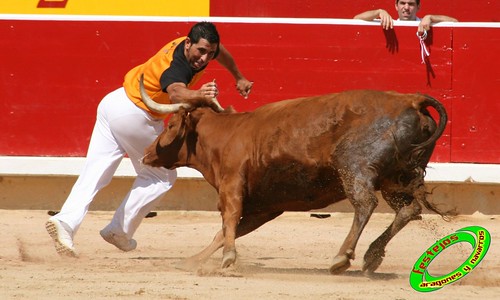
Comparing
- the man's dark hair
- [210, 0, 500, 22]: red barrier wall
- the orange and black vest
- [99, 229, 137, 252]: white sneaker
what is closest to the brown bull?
the orange and black vest

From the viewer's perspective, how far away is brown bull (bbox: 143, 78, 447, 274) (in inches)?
229

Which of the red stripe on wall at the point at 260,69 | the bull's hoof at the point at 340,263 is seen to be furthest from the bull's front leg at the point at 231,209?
the red stripe on wall at the point at 260,69

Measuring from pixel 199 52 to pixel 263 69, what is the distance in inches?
118

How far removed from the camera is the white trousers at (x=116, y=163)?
6688 millimetres

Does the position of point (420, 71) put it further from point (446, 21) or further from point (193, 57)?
point (193, 57)

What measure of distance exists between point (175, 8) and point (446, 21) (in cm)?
230

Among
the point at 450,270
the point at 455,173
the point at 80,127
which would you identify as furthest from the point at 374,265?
the point at 80,127

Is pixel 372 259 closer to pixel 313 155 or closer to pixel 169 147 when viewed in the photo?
pixel 313 155

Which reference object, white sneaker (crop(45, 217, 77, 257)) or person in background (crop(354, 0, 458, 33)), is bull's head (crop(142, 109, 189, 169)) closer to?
white sneaker (crop(45, 217, 77, 257))

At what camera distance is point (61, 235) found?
658 centimetres

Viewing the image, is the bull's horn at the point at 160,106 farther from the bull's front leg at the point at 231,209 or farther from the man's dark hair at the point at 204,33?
the bull's front leg at the point at 231,209

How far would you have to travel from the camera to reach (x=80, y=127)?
9.40 m

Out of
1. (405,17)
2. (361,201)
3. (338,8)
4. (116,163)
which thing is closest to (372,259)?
(361,201)

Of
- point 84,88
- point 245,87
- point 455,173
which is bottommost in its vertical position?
point 455,173
